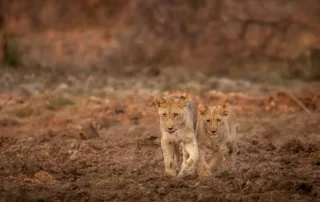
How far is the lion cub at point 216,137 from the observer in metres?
8.80

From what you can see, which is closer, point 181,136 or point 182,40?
point 181,136

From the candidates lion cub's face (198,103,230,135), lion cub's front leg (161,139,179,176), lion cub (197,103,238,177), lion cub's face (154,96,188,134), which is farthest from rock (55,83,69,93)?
lion cub's face (154,96,188,134)

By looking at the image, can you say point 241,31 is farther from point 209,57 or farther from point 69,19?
point 69,19

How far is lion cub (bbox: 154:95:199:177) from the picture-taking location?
8.29 meters

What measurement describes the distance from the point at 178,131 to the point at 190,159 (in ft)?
1.09

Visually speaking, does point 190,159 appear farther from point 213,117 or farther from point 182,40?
point 182,40

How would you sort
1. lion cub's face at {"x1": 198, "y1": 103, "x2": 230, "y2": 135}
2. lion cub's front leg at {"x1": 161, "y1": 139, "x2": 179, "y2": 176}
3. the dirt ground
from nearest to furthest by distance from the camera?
1. the dirt ground
2. lion cub's front leg at {"x1": 161, "y1": 139, "x2": 179, "y2": 176}
3. lion cub's face at {"x1": 198, "y1": 103, "x2": 230, "y2": 135}

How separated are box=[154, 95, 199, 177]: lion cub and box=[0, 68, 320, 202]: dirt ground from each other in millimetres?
167

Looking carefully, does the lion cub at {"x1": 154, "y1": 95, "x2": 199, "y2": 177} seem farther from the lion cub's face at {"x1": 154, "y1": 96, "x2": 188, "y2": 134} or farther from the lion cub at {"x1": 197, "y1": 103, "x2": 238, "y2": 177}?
the lion cub at {"x1": 197, "y1": 103, "x2": 238, "y2": 177}

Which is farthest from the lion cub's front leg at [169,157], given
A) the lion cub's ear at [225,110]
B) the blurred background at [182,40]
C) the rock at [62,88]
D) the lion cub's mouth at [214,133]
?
the blurred background at [182,40]

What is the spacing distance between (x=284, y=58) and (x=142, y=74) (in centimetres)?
373

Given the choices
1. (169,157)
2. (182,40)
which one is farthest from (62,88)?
(169,157)

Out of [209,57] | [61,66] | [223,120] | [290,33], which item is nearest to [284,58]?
[290,33]

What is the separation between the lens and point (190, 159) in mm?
8391
